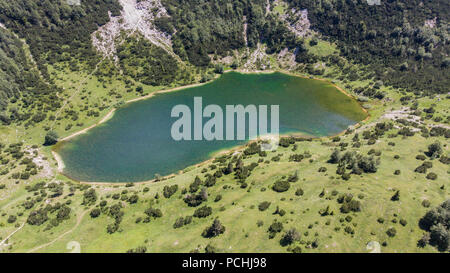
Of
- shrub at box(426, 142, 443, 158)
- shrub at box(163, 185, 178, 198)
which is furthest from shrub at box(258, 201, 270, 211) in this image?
shrub at box(426, 142, 443, 158)

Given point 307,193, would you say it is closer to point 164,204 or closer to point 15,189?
point 164,204

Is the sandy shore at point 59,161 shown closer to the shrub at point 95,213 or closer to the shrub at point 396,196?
the shrub at point 95,213

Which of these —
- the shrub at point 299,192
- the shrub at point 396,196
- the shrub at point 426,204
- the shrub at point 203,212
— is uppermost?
the shrub at point 396,196

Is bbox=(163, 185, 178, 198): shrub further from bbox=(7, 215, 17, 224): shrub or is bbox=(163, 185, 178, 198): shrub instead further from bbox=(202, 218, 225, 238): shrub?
bbox=(7, 215, 17, 224): shrub

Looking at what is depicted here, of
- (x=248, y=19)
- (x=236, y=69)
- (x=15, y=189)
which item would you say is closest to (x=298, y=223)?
(x=15, y=189)

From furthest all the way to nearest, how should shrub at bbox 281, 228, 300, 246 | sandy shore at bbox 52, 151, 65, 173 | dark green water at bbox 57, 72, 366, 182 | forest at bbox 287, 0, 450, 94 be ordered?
forest at bbox 287, 0, 450, 94
dark green water at bbox 57, 72, 366, 182
sandy shore at bbox 52, 151, 65, 173
shrub at bbox 281, 228, 300, 246

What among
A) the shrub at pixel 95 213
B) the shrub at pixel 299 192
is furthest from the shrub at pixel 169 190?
the shrub at pixel 299 192

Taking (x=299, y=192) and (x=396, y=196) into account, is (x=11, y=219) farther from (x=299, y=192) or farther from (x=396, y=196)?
(x=396, y=196)

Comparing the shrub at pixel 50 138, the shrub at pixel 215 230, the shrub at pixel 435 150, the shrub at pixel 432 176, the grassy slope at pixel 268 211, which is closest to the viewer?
the grassy slope at pixel 268 211

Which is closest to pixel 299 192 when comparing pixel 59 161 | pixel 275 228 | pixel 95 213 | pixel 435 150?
pixel 275 228
